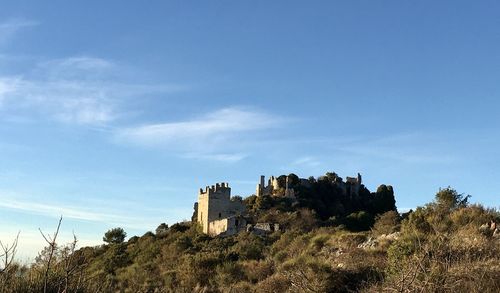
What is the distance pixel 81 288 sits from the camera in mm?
10297

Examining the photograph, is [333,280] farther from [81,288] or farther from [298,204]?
[298,204]

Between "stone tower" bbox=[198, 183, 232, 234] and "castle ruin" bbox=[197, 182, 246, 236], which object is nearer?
"castle ruin" bbox=[197, 182, 246, 236]

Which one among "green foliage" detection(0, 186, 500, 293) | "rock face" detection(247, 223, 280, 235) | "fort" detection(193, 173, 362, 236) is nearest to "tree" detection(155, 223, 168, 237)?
"fort" detection(193, 173, 362, 236)

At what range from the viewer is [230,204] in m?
66.4

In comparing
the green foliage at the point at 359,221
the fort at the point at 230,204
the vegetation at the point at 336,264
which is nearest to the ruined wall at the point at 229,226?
the fort at the point at 230,204

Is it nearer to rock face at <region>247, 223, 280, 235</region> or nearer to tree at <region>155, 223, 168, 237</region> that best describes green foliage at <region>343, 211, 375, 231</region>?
rock face at <region>247, 223, 280, 235</region>

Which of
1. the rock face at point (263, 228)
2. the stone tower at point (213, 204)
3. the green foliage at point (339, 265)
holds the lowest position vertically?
the green foliage at point (339, 265)

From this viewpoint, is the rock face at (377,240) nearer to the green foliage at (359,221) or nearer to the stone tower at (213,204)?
the green foliage at (359,221)

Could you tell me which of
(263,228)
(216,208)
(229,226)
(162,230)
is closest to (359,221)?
(263,228)

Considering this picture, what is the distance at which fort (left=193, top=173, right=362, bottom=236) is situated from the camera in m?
57.0

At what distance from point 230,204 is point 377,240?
43640mm

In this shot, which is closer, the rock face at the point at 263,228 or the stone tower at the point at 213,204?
the rock face at the point at 263,228

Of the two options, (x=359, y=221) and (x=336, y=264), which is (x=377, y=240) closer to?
(x=336, y=264)

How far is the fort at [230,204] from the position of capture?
5697cm
